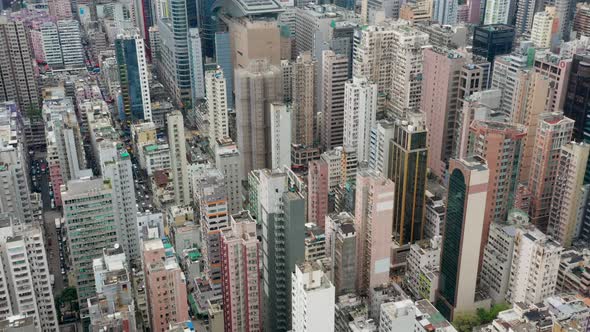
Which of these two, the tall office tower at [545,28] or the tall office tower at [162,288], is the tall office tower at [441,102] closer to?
the tall office tower at [545,28]

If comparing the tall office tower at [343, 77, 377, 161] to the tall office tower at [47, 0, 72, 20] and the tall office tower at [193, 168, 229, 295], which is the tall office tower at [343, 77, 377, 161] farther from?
the tall office tower at [47, 0, 72, 20]

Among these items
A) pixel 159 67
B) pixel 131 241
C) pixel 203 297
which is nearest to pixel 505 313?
pixel 203 297

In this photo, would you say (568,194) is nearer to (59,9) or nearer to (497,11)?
(497,11)

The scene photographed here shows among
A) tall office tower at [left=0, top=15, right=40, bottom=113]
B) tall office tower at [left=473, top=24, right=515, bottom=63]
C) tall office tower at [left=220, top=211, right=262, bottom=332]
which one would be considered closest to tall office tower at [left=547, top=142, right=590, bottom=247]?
tall office tower at [left=220, top=211, right=262, bottom=332]

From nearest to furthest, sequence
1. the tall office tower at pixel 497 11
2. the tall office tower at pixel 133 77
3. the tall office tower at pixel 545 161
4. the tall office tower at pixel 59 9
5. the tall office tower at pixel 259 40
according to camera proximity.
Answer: the tall office tower at pixel 545 161 → the tall office tower at pixel 133 77 → the tall office tower at pixel 259 40 → the tall office tower at pixel 497 11 → the tall office tower at pixel 59 9

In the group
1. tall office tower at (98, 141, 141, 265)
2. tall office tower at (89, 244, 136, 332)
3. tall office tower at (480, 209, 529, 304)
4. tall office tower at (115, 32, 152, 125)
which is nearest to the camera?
tall office tower at (89, 244, 136, 332)

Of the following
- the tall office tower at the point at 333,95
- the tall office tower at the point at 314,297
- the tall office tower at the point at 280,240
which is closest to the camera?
the tall office tower at the point at 314,297

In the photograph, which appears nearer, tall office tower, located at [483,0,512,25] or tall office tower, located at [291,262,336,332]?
tall office tower, located at [291,262,336,332]

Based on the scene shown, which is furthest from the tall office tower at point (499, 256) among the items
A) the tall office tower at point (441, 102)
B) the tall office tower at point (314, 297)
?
the tall office tower at point (314, 297)
